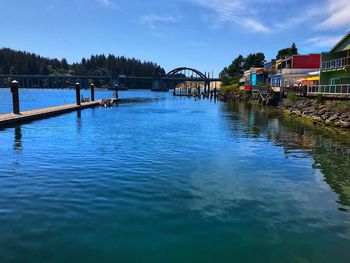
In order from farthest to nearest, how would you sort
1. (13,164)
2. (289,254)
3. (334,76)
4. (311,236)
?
1. (334,76)
2. (13,164)
3. (311,236)
4. (289,254)

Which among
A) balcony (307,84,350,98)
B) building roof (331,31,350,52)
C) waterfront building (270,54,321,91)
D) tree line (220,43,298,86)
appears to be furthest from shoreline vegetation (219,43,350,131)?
tree line (220,43,298,86)

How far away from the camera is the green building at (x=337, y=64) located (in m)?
44.0

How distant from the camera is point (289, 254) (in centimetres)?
823

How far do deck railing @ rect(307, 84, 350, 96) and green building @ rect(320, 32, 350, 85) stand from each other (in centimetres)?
65

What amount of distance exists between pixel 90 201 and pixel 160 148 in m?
10.6

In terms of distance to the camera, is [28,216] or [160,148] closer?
[28,216]

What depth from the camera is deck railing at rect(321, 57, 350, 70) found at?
1710 inches

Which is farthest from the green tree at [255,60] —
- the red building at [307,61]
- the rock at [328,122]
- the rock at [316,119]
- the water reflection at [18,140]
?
the water reflection at [18,140]

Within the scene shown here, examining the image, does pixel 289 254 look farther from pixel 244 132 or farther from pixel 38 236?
pixel 244 132

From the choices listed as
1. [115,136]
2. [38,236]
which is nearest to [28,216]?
[38,236]

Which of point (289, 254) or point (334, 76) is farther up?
Answer: point (334, 76)

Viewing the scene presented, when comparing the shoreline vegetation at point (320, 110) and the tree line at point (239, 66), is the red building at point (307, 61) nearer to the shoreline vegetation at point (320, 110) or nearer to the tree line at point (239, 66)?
the shoreline vegetation at point (320, 110)

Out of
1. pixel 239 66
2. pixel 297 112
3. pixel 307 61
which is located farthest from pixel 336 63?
pixel 239 66

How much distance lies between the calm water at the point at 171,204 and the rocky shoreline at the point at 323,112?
14734 millimetres
